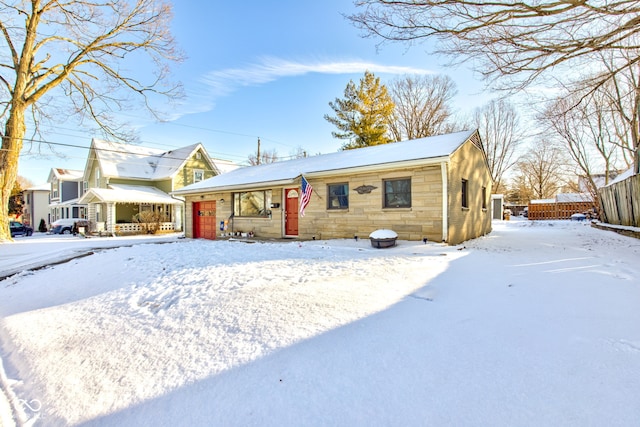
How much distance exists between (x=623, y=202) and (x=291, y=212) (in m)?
13.1

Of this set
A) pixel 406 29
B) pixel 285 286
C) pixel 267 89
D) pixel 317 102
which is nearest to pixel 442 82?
pixel 317 102

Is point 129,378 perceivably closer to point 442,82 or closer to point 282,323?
point 282,323

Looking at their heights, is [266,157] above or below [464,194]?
above

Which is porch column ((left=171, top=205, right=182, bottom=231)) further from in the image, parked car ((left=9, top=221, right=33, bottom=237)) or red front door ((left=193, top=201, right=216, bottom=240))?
parked car ((left=9, top=221, right=33, bottom=237))

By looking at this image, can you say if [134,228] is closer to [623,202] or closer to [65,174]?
[65,174]

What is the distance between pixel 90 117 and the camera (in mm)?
16094

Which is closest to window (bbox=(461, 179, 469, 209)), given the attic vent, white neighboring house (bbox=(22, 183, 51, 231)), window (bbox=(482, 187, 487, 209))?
the attic vent

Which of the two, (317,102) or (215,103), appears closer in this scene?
(215,103)

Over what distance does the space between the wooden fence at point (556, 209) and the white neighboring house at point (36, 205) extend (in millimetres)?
50972

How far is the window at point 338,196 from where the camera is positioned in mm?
10547

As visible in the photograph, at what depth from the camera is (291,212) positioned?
12086 mm

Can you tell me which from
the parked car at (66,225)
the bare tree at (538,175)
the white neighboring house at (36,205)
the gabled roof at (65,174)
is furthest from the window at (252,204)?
the bare tree at (538,175)

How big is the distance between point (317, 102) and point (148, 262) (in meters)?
21.3

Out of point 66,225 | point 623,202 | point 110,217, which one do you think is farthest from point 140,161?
point 623,202
